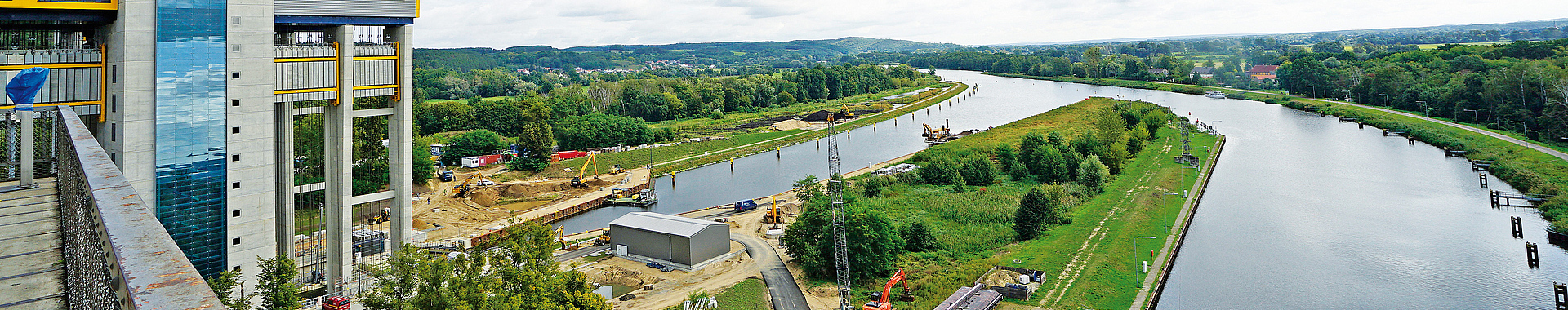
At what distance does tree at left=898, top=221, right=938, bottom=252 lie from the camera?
31.1 meters

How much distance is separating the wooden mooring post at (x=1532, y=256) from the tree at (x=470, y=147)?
46.1 meters

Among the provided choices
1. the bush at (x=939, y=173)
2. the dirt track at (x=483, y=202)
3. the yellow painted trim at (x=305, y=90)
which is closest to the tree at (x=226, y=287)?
the yellow painted trim at (x=305, y=90)

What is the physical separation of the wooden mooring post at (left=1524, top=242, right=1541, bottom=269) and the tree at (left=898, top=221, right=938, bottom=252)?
694 inches

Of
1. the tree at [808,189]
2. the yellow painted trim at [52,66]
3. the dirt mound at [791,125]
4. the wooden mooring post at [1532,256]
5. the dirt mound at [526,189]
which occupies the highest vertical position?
the yellow painted trim at [52,66]

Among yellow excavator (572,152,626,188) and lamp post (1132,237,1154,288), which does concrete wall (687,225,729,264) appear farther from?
yellow excavator (572,152,626,188)

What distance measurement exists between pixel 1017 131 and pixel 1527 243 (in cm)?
3673

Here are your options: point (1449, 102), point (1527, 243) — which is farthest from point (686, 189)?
point (1449, 102)

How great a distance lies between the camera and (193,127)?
18781 millimetres

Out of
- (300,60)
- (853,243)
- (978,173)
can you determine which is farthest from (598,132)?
(300,60)

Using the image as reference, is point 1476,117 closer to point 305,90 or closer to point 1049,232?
point 1049,232

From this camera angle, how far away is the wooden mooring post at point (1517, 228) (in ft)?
108

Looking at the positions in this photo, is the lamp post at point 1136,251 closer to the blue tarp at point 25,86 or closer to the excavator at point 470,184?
the blue tarp at point 25,86

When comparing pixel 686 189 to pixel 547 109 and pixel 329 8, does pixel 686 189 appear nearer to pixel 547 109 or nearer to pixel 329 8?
pixel 547 109

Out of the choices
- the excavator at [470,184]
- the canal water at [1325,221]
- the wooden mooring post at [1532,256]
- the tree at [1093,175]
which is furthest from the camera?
the excavator at [470,184]
